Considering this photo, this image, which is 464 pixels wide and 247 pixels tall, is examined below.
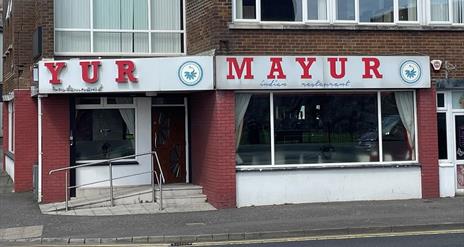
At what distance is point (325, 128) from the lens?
1427 cm

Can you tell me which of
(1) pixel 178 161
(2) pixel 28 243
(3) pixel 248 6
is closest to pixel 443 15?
(3) pixel 248 6

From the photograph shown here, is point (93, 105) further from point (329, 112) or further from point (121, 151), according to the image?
point (329, 112)

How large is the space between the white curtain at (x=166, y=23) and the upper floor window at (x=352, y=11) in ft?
8.00

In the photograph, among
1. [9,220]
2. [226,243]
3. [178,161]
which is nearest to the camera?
[226,243]

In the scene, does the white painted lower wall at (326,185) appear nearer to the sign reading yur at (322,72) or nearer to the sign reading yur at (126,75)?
the sign reading yur at (322,72)

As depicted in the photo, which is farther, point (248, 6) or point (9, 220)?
point (248, 6)

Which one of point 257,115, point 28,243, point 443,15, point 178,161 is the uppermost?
point 443,15

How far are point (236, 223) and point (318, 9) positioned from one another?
221 inches

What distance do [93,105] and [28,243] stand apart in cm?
549

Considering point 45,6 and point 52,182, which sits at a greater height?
point 45,6

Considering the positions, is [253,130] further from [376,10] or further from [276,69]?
[376,10]

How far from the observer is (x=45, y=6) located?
47.7 feet

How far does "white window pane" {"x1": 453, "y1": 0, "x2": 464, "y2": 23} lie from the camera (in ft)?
49.1

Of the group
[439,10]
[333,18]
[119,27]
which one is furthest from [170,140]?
[439,10]
